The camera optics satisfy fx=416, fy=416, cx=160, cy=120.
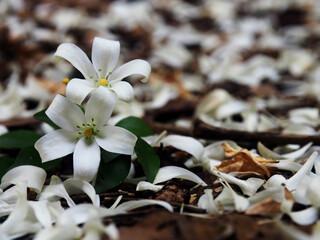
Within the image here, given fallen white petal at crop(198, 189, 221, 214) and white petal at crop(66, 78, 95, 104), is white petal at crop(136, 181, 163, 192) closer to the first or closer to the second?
fallen white petal at crop(198, 189, 221, 214)

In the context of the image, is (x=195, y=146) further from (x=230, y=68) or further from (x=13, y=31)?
(x=13, y=31)

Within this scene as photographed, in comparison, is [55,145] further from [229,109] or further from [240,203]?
[229,109]

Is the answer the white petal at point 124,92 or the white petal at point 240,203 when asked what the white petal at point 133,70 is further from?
the white petal at point 240,203

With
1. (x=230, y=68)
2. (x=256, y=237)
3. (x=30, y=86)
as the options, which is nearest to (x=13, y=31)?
(x=30, y=86)

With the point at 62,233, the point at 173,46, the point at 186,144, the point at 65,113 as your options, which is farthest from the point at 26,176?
the point at 173,46

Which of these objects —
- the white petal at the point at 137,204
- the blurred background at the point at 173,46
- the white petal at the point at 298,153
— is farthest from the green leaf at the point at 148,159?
the blurred background at the point at 173,46

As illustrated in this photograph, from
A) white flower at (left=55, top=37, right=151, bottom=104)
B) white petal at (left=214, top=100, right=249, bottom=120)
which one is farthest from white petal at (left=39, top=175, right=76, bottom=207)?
white petal at (left=214, top=100, right=249, bottom=120)
